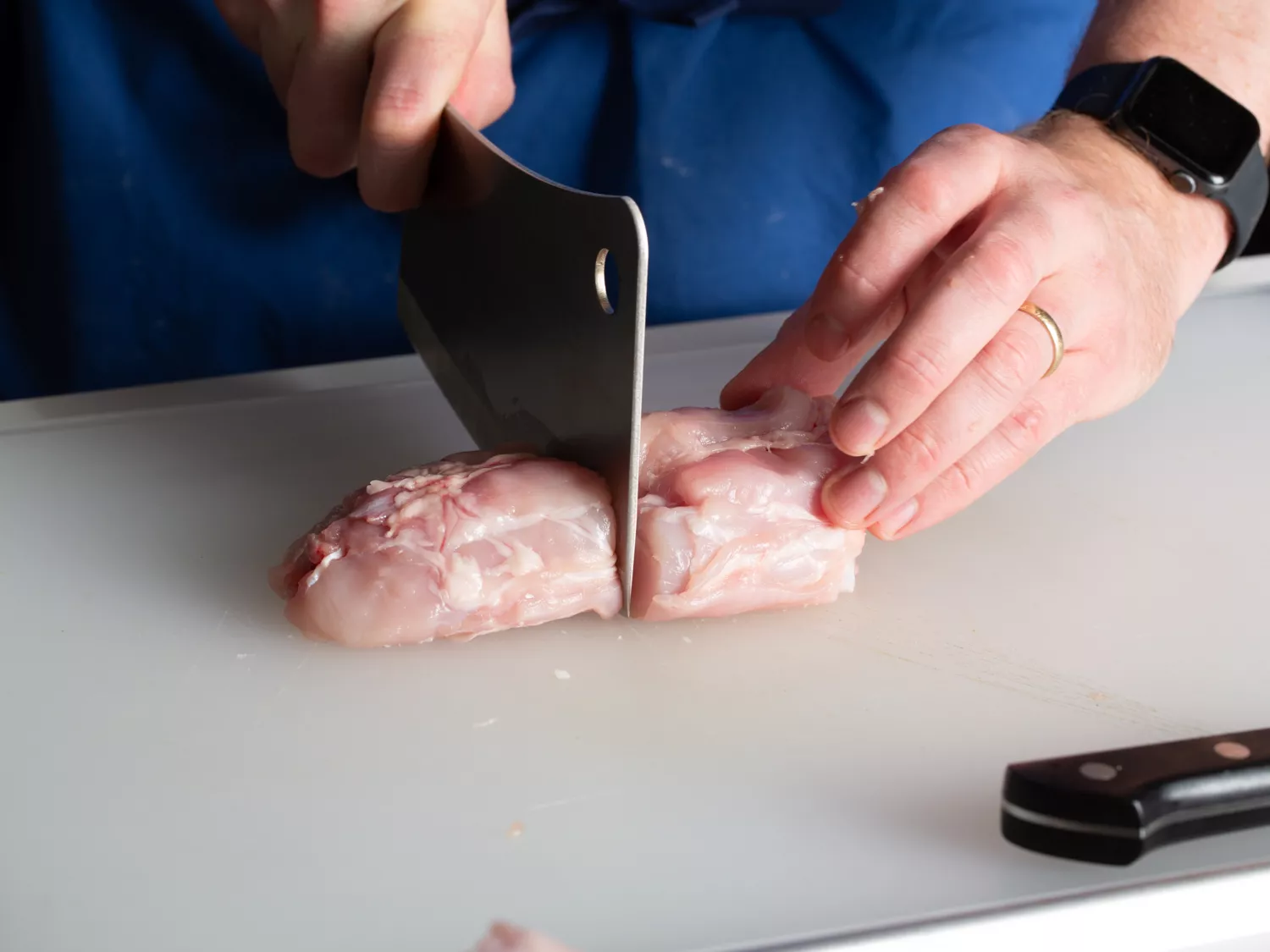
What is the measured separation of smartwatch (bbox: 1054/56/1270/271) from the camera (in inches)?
69.1

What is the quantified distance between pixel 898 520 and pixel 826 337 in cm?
23

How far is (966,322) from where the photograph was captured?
138 centimetres

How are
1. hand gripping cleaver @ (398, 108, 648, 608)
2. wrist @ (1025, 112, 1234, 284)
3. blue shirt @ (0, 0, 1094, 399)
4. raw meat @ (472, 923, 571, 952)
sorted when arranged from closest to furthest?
raw meat @ (472, 923, 571, 952), hand gripping cleaver @ (398, 108, 648, 608), wrist @ (1025, 112, 1234, 284), blue shirt @ (0, 0, 1094, 399)

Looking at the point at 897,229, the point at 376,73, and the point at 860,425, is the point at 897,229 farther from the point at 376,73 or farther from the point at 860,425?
the point at 376,73

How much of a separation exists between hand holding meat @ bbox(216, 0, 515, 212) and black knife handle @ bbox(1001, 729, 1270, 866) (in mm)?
1028

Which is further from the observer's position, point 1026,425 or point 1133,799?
point 1026,425

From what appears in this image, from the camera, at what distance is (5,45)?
6.94 feet

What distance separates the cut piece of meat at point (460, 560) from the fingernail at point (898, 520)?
0.32 m

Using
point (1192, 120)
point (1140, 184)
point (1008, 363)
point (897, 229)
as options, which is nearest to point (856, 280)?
point (897, 229)

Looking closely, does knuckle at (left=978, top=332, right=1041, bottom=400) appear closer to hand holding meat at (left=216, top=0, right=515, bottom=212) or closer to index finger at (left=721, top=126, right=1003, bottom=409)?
index finger at (left=721, top=126, right=1003, bottom=409)

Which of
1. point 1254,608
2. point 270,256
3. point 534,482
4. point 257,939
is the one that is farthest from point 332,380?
point 1254,608

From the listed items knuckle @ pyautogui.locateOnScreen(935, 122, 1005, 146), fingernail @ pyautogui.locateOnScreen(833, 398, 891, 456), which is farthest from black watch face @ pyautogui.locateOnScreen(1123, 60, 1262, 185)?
fingernail @ pyautogui.locateOnScreen(833, 398, 891, 456)

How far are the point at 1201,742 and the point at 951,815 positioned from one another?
0.75ft

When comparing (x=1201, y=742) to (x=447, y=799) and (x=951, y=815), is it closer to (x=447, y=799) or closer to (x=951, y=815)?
(x=951, y=815)
